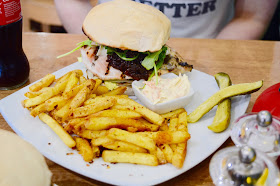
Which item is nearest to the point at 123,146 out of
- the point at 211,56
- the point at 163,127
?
the point at 163,127

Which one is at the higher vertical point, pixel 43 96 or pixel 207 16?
pixel 43 96

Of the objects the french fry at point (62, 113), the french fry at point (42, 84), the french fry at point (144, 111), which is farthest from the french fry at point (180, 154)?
the french fry at point (42, 84)

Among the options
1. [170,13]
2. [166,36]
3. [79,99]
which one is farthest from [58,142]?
[170,13]

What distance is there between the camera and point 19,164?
85cm

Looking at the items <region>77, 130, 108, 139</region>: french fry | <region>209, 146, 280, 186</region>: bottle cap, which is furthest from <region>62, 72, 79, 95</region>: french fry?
<region>209, 146, 280, 186</region>: bottle cap

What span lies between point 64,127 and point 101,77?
0.58 meters

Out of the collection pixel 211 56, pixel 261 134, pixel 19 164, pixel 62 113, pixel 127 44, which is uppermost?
pixel 19 164

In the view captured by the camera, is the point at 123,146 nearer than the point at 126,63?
Yes

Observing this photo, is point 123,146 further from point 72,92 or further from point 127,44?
point 127,44

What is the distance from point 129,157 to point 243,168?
58 cm

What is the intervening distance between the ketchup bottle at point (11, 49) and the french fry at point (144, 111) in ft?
2.56

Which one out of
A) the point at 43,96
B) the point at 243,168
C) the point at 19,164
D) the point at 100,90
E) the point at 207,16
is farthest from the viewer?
the point at 207,16

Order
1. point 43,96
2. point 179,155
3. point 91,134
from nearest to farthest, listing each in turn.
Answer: point 179,155 < point 91,134 < point 43,96

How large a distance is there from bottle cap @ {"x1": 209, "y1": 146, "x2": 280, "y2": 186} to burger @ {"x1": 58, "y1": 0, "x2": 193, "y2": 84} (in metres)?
1.04
